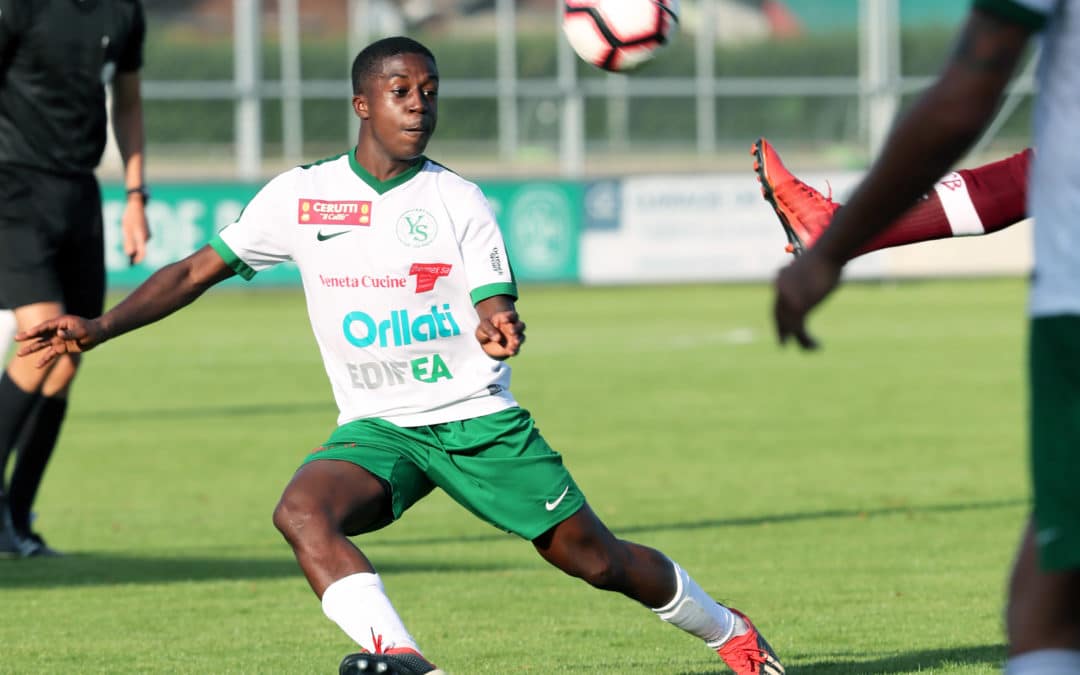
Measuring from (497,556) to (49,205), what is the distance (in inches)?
94.6

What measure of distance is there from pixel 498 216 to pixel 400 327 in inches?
775

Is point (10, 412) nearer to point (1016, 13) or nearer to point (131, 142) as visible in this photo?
point (131, 142)

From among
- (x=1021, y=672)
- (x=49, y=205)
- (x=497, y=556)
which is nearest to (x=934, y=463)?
(x=497, y=556)

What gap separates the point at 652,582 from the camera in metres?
5.34

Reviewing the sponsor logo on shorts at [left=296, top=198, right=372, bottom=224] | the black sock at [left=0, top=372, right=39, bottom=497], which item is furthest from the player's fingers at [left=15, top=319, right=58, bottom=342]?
the black sock at [left=0, top=372, right=39, bottom=497]

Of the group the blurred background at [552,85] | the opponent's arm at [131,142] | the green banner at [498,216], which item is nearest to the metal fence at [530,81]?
the blurred background at [552,85]

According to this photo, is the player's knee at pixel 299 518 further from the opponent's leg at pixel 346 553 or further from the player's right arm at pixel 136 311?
the player's right arm at pixel 136 311

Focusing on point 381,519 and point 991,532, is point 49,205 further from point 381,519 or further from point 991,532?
point 991,532

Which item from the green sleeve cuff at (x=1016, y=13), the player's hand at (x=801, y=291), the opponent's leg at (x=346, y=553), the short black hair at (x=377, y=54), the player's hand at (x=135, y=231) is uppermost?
the green sleeve cuff at (x=1016, y=13)

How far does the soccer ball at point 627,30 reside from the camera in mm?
6160

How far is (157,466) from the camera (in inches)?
458

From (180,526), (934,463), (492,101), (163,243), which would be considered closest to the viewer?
(180,526)

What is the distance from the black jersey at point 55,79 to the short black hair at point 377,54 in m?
2.73

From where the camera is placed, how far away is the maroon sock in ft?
18.1
